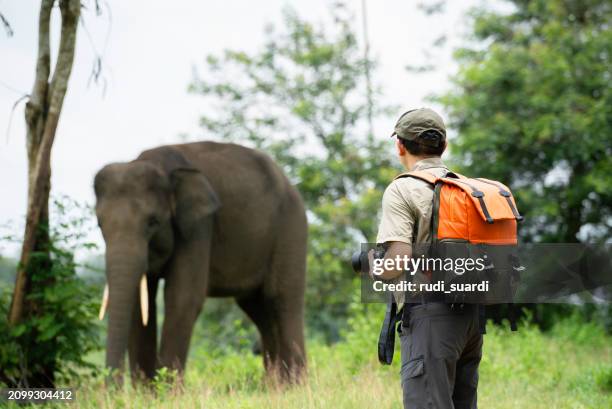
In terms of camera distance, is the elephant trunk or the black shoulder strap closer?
the black shoulder strap

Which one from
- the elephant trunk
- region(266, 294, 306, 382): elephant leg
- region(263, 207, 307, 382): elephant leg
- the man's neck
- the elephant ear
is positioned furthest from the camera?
region(263, 207, 307, 382): elephant leg

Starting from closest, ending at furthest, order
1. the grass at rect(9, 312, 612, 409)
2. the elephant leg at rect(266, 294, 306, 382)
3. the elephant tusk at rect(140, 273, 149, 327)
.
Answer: the grass at rect(9, 312, 612, 409) < the elephant tusk at rect(140, 273, 149, 327) < the elephant leg at rect(266, 294, 306, 382)

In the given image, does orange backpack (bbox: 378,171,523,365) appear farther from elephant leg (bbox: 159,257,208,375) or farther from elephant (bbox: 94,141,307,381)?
elephant leg (bbox: 159,257,208,375)

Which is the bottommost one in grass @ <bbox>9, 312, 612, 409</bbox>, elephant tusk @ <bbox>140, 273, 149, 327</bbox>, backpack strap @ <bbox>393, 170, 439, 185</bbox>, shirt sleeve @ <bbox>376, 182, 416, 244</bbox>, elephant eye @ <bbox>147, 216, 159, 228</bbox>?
grass @ <bbox>9, 312, 612, 409</bbox>

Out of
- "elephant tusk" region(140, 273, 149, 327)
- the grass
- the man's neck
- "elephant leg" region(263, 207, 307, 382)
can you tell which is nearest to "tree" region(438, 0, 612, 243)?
the grass

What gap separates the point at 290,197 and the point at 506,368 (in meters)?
3.47

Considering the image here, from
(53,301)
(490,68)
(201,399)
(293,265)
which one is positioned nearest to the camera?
(201,399)

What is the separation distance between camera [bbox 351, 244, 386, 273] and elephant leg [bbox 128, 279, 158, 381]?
5802 mm

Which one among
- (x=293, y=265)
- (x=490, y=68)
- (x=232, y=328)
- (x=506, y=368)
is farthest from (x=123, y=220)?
(x=232, y=328)

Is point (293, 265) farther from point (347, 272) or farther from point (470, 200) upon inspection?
point (347, 272)

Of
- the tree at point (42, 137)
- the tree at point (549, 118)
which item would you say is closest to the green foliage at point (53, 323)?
the tree at point (42, 137)

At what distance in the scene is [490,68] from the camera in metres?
17.8

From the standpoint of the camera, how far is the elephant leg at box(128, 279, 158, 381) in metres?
9.54

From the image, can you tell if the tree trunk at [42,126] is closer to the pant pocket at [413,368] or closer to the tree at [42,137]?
the tree at [42,137]
